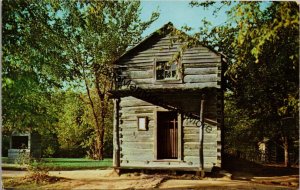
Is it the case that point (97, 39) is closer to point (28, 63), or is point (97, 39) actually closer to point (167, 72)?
point (167, 72)

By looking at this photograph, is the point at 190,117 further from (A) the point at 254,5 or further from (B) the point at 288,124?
(A) the point at 254,5

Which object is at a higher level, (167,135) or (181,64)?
(181,64)

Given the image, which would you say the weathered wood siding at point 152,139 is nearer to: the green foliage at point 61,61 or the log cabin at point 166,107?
the log cabin at point 166,107

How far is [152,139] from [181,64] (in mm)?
2403

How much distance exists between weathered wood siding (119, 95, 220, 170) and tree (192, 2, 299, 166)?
162 cm

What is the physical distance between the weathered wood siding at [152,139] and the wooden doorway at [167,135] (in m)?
0.21

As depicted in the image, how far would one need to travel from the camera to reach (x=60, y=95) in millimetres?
11555

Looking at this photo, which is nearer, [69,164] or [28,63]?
[28,63]

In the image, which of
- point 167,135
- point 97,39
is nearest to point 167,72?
point 167,135

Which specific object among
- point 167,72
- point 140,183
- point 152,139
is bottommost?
point 140,183

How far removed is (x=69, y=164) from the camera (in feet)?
40.7

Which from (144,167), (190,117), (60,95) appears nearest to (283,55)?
(190,117)

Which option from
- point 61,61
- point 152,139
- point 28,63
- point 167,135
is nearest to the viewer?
point 28,63

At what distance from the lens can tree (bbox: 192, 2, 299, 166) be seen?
7371 mm
